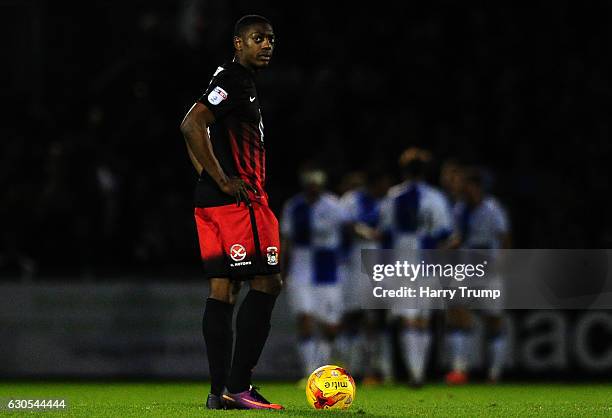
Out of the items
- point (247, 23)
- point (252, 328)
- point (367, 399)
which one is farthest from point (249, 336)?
point (367, 399)

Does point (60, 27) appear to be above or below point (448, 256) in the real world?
above

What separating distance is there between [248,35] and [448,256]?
17.4ft

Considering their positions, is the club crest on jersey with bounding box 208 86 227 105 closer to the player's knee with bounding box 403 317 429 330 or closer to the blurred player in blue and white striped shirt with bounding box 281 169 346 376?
the player's knee with bounding box 403 317 429 330

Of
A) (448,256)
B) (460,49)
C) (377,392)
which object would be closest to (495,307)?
(448,256)

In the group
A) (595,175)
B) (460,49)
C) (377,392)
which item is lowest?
(377,392)

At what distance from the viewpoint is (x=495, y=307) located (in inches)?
480

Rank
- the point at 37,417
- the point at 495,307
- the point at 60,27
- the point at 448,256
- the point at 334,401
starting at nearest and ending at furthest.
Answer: the point at 37,417
the point at 334,401
the point at 448,256
the point at 495,307
the point at 60,27

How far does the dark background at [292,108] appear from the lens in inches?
560

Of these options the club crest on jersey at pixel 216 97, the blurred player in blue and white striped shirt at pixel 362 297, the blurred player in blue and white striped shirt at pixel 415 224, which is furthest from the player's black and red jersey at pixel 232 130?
the blurred player in blue and white striped shirt at pixel 362 297

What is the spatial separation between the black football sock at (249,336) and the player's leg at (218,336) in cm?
5

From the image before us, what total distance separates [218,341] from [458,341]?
19.2ft

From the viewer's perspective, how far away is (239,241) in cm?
616

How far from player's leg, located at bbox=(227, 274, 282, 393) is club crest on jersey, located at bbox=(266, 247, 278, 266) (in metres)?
0.12

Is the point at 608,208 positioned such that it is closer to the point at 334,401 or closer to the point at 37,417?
the point at 334,401
